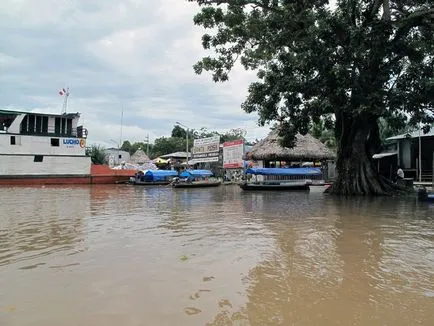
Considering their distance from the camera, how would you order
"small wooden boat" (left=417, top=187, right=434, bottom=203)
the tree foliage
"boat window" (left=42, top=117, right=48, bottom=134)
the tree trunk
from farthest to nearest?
the tree foliage → "boat window" (left=42, top=117, right=48, bottom=134) → the tree trunk → "small wooden boat" (left=417, top=187, right=434, bottom=203)

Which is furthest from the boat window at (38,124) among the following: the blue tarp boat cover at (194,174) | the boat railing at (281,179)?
the boat railing at (281,179)

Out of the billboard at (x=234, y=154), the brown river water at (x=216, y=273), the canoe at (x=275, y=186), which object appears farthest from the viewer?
the billboard at (x=234, y=154)

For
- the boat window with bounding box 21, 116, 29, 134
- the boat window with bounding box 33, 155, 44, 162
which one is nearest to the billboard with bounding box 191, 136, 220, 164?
the boat window with bounding box 33, 155, 44, 162

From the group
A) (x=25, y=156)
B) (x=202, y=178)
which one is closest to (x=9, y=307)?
(x=202, y=178)

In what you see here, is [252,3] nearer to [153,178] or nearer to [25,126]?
[153,178]

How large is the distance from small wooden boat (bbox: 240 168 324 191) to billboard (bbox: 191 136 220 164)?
5.28m

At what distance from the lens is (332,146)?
1625 inches

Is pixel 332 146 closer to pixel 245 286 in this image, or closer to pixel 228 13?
pixel 228 13

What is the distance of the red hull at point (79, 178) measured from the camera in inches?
1214

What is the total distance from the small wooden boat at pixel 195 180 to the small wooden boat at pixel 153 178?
102 inches

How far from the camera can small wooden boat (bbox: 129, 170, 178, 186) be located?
31.5 meters

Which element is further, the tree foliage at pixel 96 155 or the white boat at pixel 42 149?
the tree foliage at pixel 96 155

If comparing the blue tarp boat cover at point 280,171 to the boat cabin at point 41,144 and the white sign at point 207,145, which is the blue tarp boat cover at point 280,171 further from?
the boat cabin at point 41,144

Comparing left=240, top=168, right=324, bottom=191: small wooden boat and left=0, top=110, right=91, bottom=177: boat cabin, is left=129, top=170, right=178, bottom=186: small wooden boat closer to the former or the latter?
left=0, top=110, right=91, bottom=177: boat cabin
